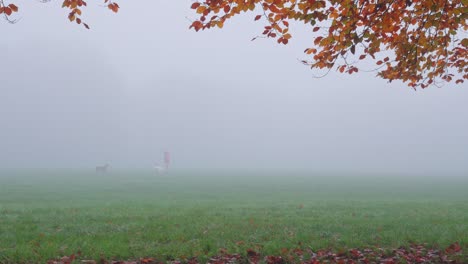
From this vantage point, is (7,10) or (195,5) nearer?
Answer: (7,10)

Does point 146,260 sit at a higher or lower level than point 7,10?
lower

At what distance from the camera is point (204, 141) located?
520 ft

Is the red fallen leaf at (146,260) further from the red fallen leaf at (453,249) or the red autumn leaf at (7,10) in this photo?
the red fallen leaf at (453,249)

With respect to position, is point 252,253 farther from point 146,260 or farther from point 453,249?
point 453,249

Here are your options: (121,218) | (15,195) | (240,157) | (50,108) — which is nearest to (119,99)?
(50,108)

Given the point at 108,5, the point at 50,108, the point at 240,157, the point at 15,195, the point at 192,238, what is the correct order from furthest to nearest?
the point at 240,157 → the point at 50,108 → the point at 15,195 → the point at 192,238 → the point at 108,5

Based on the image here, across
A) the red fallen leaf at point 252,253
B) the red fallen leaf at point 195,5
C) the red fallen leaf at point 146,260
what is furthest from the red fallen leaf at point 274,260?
the red fallen leaf at point 195,5

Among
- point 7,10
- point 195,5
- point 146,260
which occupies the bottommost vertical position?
point 146,260

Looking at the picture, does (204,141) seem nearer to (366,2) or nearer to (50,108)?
(50,108)

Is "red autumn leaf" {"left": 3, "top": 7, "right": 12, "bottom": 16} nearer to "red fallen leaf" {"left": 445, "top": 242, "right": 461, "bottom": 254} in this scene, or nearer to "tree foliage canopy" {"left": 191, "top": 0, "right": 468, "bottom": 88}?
"tree foliage canopy" {"left": 191, "top": 0, "right": 468, "bottom": 88}

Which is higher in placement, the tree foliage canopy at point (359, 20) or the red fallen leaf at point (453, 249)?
the tree foliage canopy at point (359, 20)

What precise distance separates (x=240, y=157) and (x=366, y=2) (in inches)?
5612

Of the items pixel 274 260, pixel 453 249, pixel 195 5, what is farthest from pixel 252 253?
pixel 195 5

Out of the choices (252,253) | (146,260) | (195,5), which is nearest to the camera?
(146,260)
